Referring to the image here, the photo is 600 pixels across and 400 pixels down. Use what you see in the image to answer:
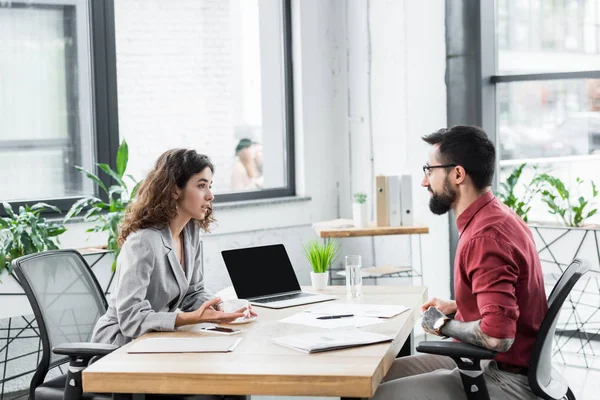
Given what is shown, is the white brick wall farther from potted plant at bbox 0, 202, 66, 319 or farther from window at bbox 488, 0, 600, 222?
window at bbox 488, 0, 600, 222

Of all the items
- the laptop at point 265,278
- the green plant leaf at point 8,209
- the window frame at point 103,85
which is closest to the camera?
the laptop at point 265,278

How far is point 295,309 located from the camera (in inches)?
114

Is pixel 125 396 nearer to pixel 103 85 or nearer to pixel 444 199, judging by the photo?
pixel 444 199

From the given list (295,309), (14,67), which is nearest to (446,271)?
(295,309)

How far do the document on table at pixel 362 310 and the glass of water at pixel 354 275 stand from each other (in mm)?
223

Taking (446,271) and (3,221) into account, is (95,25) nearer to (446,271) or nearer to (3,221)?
(3,221)

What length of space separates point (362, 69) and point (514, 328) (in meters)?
3.42

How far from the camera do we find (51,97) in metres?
4.63

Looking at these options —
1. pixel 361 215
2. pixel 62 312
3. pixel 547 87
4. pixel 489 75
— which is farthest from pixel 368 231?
pixel 62 312

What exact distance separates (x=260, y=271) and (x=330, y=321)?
53cm

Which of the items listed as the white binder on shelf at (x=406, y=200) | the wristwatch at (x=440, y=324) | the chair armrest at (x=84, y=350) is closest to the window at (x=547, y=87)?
the white binder on shelf at (x=406, y=200)

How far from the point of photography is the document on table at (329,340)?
88.7 inches

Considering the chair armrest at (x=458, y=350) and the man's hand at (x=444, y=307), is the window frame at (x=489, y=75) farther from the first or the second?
the chair armrest at (x=458, y=350)

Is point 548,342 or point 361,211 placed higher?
point 361,211
